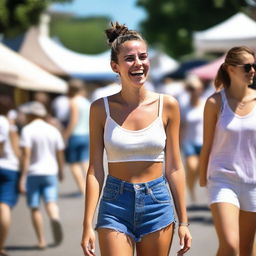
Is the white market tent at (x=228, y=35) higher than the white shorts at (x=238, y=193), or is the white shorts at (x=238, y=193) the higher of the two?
the white market tent at (x=228, y=35)

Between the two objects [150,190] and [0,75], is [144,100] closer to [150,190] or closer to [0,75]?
[150,190]

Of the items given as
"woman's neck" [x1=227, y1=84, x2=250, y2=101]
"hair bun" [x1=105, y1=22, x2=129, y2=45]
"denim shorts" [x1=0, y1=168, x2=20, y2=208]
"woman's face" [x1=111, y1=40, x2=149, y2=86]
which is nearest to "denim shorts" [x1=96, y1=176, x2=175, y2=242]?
"woman's face" [x1=111, y1=40, x2=149, y2=86]

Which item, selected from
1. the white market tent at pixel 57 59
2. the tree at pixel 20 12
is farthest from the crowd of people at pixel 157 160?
the tree at pixel 20 12

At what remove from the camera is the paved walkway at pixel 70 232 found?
987cm

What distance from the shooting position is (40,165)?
10375 mm

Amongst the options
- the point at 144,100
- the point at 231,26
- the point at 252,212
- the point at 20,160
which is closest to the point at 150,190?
the point at 144,100

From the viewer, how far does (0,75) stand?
1377cm

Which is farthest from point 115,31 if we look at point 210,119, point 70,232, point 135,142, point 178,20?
point 178,20

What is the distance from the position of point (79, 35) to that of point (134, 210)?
84.7m

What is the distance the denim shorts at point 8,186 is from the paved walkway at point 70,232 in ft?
1.98

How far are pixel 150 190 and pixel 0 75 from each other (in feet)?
29.0

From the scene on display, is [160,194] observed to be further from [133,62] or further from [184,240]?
[133,62]

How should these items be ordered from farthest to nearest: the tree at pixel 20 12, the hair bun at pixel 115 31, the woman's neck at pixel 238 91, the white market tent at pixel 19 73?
the tree at pixel 20 12, the white market tent at pixel 19 73, the woman's neck at pixel 238 91, the hair bun at pixel 115 31

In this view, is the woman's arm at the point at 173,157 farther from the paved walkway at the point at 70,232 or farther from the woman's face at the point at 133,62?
the paved walkway at the point at 70,232
